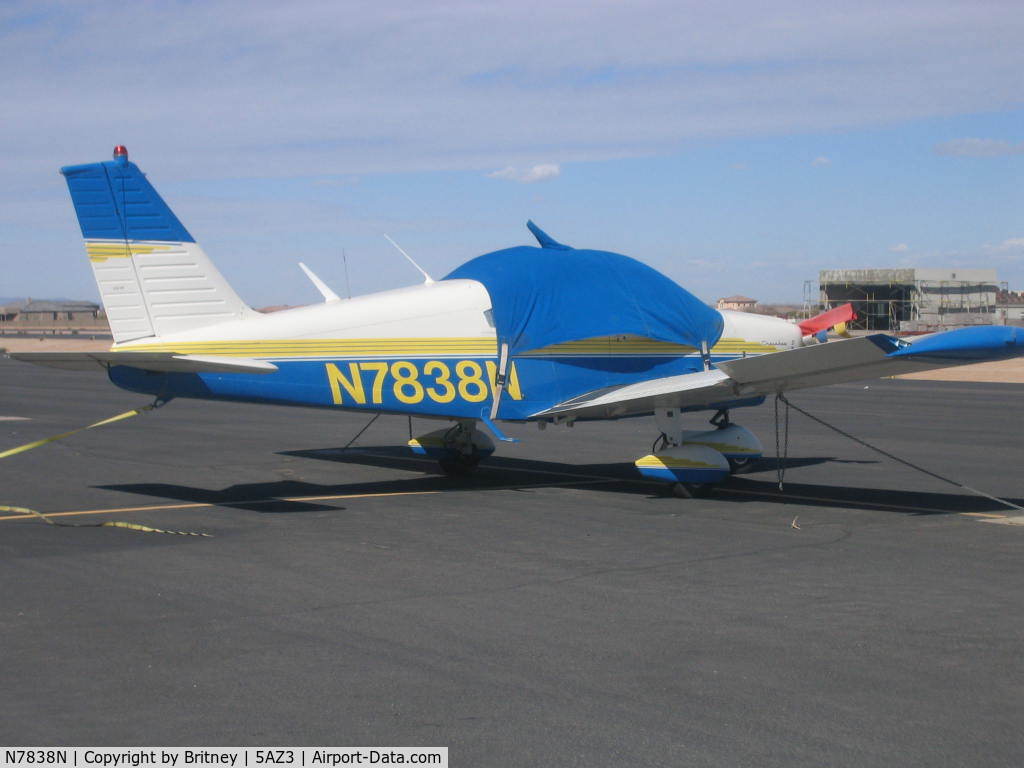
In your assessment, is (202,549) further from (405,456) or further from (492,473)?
(405,456)

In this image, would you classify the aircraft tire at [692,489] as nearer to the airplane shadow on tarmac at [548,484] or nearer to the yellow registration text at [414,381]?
the airplane shadow on tarmac at [548,484]

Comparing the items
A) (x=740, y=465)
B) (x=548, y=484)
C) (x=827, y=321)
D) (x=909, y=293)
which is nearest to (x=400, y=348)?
(x=548, y=484)

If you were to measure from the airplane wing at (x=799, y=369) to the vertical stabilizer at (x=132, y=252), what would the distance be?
4.60m

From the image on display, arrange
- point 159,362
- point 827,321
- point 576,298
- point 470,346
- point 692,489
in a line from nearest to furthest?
point 159,362 → point 692,489 → point 470,346 → point 576,298 → point 827,321

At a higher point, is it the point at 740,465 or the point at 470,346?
the point at 470,346

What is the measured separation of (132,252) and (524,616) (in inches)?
291

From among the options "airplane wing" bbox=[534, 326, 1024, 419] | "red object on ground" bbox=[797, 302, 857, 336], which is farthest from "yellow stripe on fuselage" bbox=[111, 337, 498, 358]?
"red object on ground" bbox=[797, 302, 857, 336]

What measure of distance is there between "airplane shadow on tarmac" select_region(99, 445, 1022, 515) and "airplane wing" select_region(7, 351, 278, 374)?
1.62 meters

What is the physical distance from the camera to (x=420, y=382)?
13617 millimetres

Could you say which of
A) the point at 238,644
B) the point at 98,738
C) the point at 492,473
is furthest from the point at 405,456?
the point at 98,738

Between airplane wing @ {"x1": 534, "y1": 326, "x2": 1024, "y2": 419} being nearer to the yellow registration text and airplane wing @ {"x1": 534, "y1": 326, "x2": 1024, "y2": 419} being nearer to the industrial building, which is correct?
the yellow registration text

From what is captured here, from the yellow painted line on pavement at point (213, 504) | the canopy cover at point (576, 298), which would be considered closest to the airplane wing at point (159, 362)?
the yellow painted line on pavement at point (213, 504)

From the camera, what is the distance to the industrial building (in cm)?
8850

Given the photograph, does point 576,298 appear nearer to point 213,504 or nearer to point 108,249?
point 213,504
